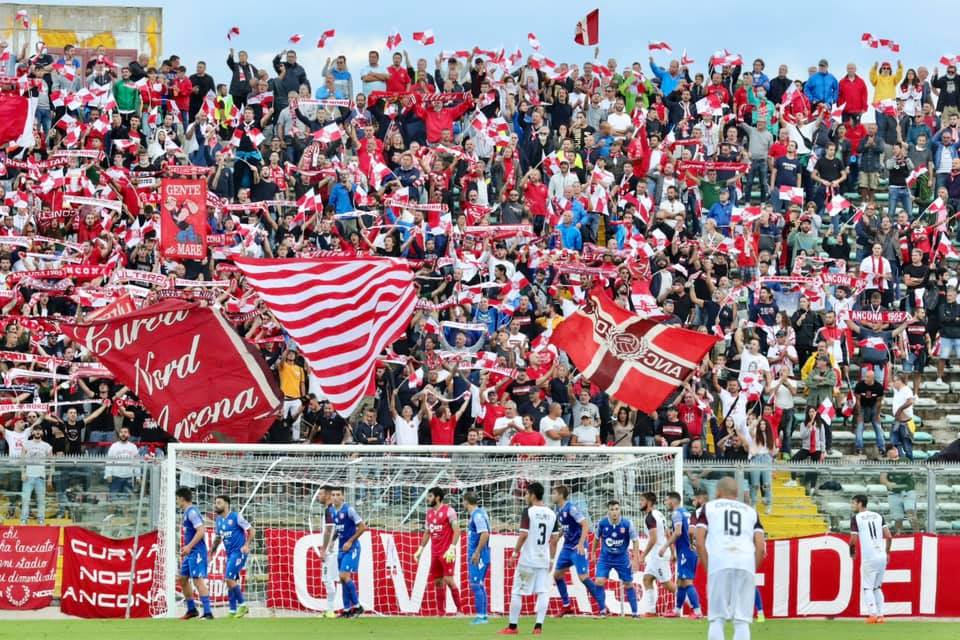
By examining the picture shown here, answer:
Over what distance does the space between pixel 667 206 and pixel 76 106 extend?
11.0 m

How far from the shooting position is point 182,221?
31422 millimetres

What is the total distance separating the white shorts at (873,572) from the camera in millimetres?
24219

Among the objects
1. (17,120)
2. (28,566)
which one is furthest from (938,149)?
(28,566)

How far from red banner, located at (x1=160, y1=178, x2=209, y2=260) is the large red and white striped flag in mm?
5403

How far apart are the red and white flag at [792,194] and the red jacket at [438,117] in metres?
6.19

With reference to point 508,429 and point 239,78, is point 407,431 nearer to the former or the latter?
point 508,429

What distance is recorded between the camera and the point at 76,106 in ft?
117

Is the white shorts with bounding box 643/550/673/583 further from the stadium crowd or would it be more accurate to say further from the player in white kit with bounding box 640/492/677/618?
the stadium crowd

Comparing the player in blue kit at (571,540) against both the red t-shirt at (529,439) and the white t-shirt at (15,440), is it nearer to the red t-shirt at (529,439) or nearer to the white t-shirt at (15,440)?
the red t-shirt at (529,439)

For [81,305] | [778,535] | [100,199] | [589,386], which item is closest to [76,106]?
[100,199]

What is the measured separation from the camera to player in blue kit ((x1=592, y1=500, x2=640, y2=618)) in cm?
2458

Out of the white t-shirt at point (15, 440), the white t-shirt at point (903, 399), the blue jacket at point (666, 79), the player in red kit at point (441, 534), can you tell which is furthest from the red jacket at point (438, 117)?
the player in red kit at point (441, 534)

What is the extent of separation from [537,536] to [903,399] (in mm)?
9441

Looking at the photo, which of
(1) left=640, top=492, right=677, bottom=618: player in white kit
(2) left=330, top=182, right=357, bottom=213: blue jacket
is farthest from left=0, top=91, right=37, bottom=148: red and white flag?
(1) left=640, top=492, right=677, bottom=618: player in white kit
